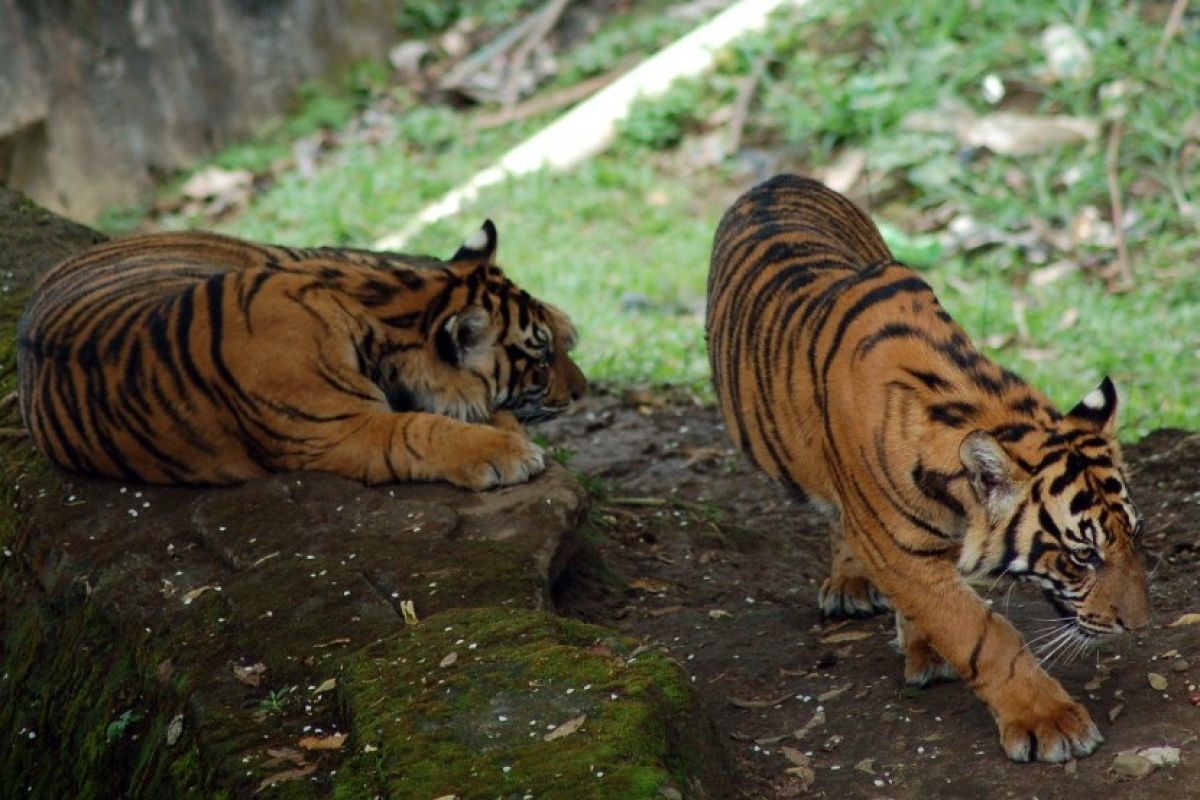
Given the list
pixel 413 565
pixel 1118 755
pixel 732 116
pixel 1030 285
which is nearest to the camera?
pixel 1118 755

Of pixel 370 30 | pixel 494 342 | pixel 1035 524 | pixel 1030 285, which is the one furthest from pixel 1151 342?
pixel 370 30

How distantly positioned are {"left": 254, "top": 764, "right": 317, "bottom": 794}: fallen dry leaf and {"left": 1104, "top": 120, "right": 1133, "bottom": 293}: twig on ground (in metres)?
5.75

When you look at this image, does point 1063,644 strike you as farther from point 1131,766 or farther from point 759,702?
point 759,702

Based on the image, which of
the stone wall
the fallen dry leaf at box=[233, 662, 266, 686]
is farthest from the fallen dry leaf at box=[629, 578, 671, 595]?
the stone wall

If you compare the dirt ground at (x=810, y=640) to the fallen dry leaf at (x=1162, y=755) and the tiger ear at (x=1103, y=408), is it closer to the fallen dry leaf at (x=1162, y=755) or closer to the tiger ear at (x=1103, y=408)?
the fallen dry leaf at (x=1162, y=755)

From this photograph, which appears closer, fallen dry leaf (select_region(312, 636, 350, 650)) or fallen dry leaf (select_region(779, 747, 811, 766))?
fallen dry leaf (select_region(779, 747, 811, 766))

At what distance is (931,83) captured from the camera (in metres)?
9.35

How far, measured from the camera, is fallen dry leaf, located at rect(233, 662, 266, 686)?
3.52 metres

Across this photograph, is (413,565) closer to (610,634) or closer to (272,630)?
(272,630)

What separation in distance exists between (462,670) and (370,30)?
999 cm

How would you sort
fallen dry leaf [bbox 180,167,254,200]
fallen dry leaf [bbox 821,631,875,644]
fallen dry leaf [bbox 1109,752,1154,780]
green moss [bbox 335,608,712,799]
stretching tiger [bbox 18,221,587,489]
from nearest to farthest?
green moss [bbox 335,608,712,799] < fallen dry leaf [bbox 1109,752,1154,780] < fallen dry leaf [bbox 821,631,875,644] < stretching tiger [bbox 18,221,587,489] < fallen dry leaf [bbox 180,167,254,200]

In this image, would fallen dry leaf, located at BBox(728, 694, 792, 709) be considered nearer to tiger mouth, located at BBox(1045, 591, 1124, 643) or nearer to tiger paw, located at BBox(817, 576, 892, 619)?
tiger paw, located at BBox(817, 576, 892, 619)

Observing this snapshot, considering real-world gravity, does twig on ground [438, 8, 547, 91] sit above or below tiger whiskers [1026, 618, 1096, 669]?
above

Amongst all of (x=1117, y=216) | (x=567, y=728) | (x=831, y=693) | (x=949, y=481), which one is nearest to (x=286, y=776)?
(x=567, y=728)
